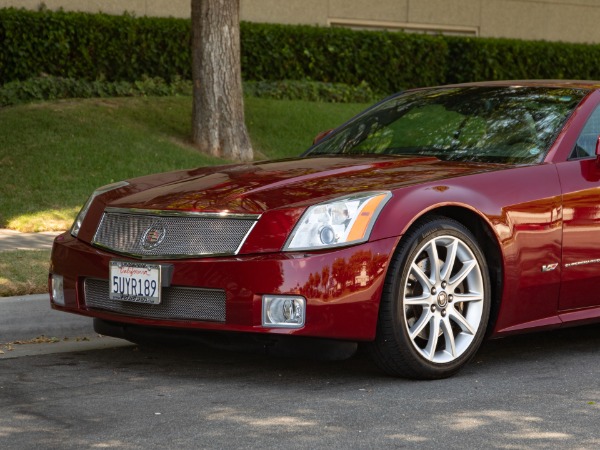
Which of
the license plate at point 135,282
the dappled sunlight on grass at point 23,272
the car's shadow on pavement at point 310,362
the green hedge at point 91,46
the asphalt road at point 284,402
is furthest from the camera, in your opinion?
the green hedge at point 91,46

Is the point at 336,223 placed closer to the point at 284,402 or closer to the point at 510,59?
the point at 284,402

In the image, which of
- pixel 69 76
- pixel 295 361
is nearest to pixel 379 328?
pixel 295 361

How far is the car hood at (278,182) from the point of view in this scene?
575 cm

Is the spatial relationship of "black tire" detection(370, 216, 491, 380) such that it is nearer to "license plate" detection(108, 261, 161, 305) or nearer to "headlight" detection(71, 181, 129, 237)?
"license plate" detection(108, 261, 161, 305)

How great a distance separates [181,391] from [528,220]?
1.91 m

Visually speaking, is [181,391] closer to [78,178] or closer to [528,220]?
[528,220]

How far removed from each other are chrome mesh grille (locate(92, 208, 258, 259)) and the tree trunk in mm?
8682

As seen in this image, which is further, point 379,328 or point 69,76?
point 69,76

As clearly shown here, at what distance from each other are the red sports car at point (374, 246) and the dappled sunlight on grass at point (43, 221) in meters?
4.72

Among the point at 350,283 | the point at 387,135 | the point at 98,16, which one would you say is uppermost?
the point at 98,16

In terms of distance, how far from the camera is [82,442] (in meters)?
4.75

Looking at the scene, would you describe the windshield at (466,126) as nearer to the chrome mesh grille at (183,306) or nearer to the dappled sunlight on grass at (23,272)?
the chrome mesh grille at (183,306)

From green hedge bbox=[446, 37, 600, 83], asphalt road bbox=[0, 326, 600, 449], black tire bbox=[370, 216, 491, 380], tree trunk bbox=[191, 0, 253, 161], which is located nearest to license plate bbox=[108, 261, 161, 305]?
asphalt road bbox=[0, 326, 600, 449]

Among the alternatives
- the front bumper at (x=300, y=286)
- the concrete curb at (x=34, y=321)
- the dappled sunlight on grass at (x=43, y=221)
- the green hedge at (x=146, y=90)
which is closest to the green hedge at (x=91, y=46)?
the green hedge at (x=146, y=90)
